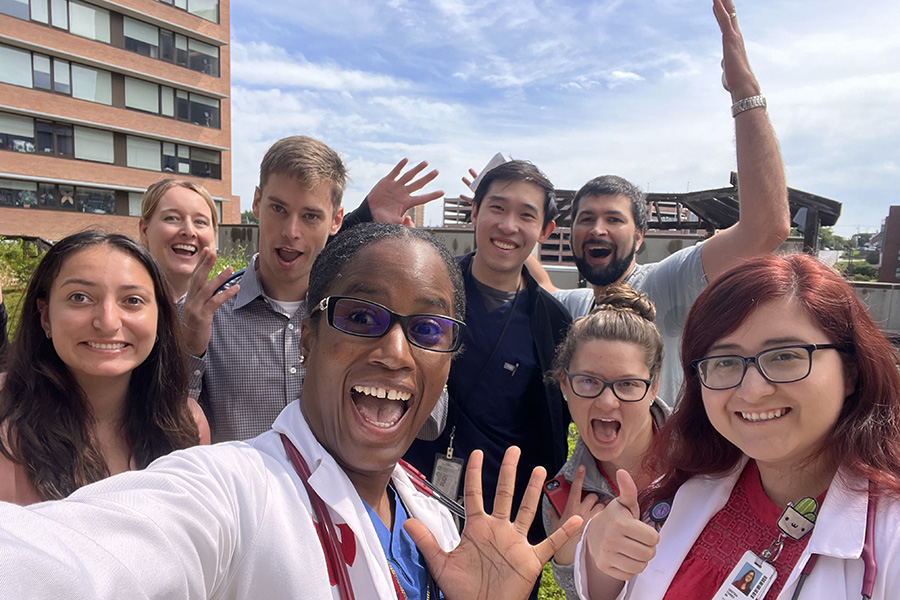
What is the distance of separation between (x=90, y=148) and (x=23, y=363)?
3110cm

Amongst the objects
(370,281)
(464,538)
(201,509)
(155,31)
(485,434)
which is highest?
(155,31)

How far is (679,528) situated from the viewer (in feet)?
5.63

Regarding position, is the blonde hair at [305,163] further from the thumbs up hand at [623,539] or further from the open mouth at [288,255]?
the thumbs up hand at [623,539]

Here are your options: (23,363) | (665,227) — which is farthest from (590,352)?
(665,227)

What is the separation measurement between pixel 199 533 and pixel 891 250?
30833mm

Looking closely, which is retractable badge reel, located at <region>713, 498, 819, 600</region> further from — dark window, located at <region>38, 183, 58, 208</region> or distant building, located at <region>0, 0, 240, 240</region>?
dark window, located at <region>38, 183, 58, 208</region>

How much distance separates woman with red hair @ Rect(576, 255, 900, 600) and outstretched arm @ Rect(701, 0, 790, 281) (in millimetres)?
1124

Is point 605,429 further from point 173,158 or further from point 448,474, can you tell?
point 173,158

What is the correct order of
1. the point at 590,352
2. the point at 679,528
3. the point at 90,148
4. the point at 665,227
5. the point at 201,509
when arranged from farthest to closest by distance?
the point at 90,148
the point at 665,227
the point at 590,352
the point at 679,528
the point at 201,509

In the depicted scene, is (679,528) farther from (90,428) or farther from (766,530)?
(90,428)

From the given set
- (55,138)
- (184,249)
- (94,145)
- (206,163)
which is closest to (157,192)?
(184,249)

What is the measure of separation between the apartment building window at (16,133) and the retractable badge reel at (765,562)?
31.9 m

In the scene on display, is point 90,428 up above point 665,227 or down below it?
below

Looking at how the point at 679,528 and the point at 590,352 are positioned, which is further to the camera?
the point at 590,352
